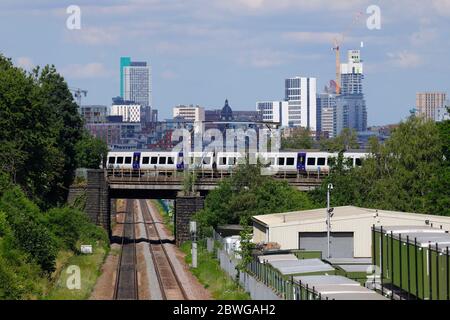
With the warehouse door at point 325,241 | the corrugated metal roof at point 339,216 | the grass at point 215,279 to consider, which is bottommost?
the grass at point 215,279

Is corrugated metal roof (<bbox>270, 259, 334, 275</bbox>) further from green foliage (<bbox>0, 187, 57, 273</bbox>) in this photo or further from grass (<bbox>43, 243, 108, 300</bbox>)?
green foliage (<bbox>0, 187, 57, 273</bbox>)

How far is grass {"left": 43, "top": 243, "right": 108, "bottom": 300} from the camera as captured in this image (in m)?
46.9

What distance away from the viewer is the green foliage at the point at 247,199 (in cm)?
7381

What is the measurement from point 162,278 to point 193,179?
28.8m

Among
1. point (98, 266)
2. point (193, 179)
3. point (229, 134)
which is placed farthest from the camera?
point (229, 134)

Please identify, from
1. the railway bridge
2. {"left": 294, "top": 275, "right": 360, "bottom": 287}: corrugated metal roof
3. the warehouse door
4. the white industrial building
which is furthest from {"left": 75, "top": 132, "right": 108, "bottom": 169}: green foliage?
{"left": 294, "top": 275, "right": 360, "bottom": 287}: corrugated metal roof

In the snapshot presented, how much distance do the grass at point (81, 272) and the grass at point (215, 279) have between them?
4.89 meters

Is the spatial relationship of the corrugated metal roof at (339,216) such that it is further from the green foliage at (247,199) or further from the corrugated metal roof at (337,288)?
the corrugated metal roof at (337,288)

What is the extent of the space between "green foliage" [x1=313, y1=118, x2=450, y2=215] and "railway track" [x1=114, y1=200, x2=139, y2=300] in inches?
505

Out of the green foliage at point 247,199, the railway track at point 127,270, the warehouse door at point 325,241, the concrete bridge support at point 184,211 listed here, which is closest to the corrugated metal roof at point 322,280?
the railway track at point 127,270

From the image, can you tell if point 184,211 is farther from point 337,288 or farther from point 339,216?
point 337,288

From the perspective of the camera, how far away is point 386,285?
3825 cm
